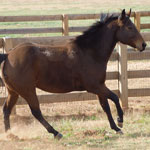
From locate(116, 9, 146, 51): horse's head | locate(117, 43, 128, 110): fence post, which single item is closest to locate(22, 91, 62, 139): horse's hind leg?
locate(116, 9, 146, 51): horse's head

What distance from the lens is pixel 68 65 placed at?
279 inches

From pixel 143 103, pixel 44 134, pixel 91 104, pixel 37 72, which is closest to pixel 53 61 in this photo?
pixel 37 72

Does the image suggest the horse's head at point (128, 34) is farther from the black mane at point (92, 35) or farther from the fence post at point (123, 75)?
the fence post at point (123, 75)

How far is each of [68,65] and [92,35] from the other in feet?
2.39

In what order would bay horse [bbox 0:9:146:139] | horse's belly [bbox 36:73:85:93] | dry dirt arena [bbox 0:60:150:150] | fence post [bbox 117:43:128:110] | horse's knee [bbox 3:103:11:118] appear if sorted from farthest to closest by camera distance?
fence post [bbox 117:43:128:110], horse's knee [bbox 3:103:11:118], horse's belly [bbox 36:73:85:93], bay horse [bbox 0:9:146:139], dry dirt arena [bbox 0:60:150:150]

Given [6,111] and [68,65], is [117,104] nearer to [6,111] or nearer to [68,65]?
[68,65]

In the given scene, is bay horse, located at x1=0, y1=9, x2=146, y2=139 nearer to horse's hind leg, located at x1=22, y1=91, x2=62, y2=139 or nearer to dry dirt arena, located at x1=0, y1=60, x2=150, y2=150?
horse's hind leg, located at x1=22, y1=91, x2=62, y2=139

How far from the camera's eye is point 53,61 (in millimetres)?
7055

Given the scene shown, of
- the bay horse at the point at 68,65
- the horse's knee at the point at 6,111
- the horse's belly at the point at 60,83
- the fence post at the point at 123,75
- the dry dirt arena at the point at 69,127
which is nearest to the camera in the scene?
the dry dirt arena at the point at 69,127

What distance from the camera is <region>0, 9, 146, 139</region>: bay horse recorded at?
6.82m

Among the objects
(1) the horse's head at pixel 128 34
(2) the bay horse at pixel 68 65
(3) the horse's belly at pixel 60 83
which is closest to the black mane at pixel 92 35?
(2) the bay horse at pixel 68 65

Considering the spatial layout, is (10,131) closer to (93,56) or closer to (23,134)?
(23,134)

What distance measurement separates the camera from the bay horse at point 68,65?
269 inches

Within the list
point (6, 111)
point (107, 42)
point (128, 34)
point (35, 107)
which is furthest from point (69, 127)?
point (128, 34)
